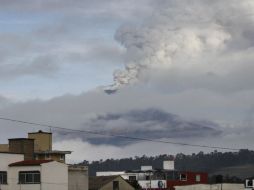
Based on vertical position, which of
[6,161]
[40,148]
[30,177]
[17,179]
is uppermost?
[40,148]

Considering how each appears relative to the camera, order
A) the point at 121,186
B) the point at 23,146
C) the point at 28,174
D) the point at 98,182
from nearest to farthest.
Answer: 1. the point at 28,174
2. the point at 23,146
3. the point at 98,182
4. the point at 121,186

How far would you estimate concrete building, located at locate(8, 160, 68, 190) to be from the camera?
133 meters

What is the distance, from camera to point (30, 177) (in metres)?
134

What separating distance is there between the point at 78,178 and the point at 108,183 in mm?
16128

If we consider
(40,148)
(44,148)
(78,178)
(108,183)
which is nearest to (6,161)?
(78,178)

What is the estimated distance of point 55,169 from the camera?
136 metres

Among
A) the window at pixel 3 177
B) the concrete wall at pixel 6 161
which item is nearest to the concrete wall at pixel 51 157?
the concrete wall at pixel 6 161

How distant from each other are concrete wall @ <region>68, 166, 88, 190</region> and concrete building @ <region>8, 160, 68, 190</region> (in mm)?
8498

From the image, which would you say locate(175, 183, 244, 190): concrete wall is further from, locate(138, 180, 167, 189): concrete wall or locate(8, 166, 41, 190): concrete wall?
locate(8, 166, 41, 190): concrete wall

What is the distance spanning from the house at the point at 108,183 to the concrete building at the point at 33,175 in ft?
81.6

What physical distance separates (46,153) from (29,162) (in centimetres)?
2376

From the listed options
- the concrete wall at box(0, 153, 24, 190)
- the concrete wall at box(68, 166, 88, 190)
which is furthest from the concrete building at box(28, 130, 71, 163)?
the concrete wall at box(0, 153, 24, 190)

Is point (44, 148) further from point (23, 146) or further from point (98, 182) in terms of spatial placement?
point (23, 146)

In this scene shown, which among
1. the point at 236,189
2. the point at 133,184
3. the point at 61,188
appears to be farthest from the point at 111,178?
the point at 236,189
